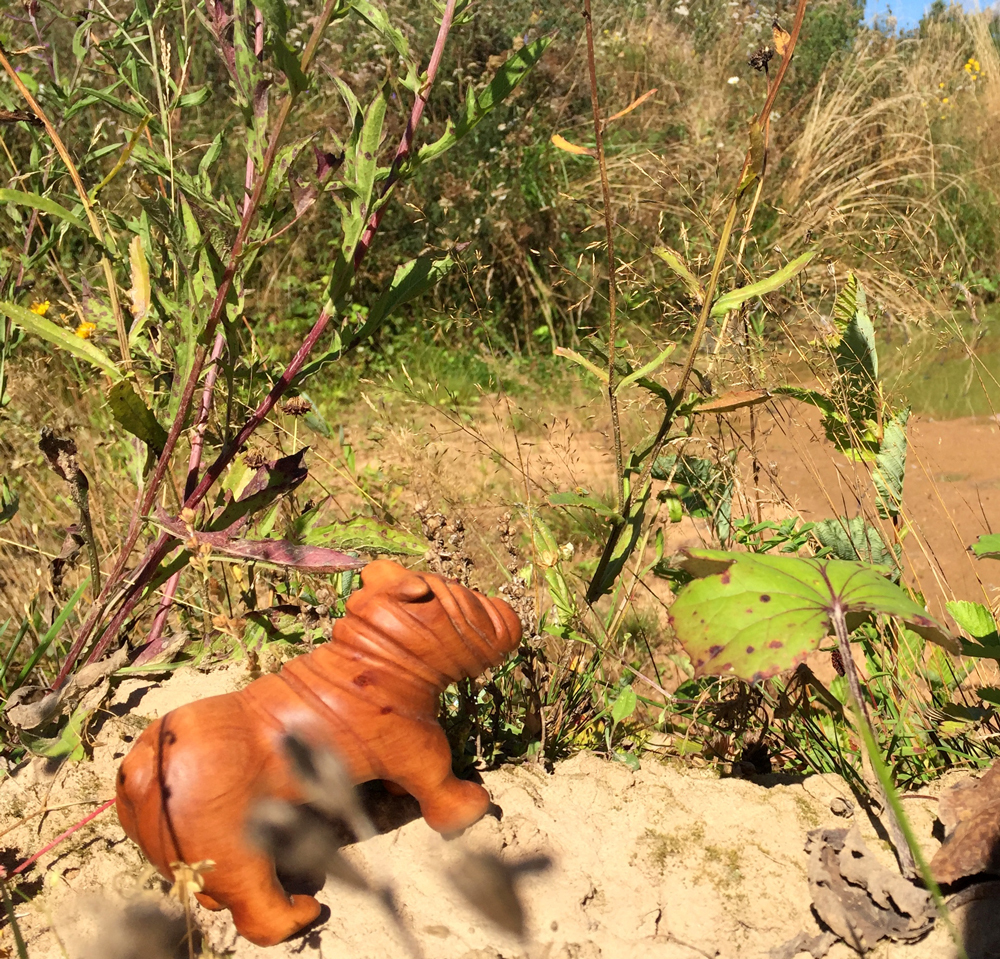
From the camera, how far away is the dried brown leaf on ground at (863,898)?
1396 mm

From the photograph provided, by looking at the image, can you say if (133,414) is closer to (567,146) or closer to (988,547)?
(567,146)

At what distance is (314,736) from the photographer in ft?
4.54

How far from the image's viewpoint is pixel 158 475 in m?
1.54

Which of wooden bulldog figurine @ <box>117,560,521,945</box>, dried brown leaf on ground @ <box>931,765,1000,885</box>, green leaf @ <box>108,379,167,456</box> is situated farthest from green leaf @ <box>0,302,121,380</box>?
dried brown leaf on ground @ <box>931,765,1000,885</box>

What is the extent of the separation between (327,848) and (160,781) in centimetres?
31

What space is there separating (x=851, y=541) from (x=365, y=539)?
0.99 meters

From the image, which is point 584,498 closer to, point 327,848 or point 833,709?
point 833,709

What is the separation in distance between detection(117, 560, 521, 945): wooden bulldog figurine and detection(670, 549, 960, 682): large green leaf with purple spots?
31 cm

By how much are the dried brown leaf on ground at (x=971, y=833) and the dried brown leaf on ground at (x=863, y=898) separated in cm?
6

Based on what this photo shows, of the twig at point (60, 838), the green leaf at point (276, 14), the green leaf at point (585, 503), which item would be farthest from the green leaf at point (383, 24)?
the twig at point (60, 838)

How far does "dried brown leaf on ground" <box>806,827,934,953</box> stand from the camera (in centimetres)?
140

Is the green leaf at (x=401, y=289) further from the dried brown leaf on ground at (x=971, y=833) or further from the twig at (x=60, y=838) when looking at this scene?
the dried brown leaf on ground at (x=971, y=833)

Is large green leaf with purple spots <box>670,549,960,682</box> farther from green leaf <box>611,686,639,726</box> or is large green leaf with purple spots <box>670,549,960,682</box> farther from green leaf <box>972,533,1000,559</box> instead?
green leaf <box>611,686,639,726</box>

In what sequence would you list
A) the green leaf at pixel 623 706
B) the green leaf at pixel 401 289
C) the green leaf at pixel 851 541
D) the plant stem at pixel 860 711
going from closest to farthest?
the plant stem at pixel 860 711, the green leaf at pixel 401 289, the green leaf at pixel 623 706, the green leaf at pixel 851 541
